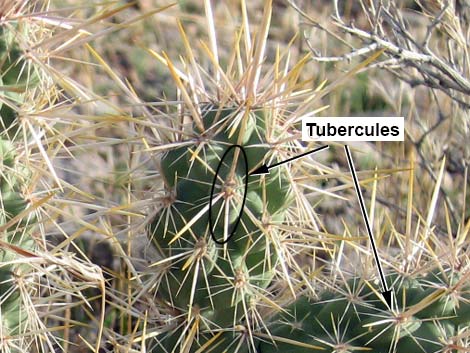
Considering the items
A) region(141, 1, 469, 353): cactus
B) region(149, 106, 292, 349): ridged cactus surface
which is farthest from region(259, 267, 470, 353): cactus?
region(149, 106, 292, 349): ridged cactus surface

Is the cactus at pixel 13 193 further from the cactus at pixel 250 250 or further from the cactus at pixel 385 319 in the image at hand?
the cactus at pixel 385 319

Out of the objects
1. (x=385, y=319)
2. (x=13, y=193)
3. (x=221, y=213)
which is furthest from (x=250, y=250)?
(x=13, y=193)

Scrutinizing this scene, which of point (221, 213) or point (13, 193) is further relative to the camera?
point (13, 193)

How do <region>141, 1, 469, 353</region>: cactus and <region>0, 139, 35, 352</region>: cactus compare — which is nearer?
<region>141, 1, 469, 353</region>: cactus

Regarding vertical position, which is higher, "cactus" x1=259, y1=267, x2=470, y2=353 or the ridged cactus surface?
the ridged cactus surface

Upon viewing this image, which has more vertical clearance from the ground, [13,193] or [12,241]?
[13,193]

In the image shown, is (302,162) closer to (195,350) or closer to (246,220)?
(246,220)

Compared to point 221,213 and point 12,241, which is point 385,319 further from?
point 12,241

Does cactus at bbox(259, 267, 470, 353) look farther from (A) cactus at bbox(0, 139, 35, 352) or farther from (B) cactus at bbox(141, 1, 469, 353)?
(A) cactus at bbox(0, 139, 35, 352)

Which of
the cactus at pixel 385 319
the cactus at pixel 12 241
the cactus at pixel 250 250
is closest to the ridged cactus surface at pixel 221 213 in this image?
the cactus at pixel 250 250

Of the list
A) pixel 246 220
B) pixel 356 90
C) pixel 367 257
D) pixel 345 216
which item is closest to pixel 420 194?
pixel 345 216

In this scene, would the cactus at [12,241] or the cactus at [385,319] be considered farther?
the cactus at [12,241]
